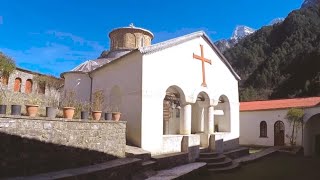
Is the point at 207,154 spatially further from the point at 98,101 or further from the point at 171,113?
the point at 98,101

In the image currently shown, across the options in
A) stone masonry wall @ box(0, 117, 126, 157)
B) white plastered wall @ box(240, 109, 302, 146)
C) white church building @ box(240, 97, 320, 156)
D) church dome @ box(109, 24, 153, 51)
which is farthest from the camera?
white plastered wall @ box(240, 109, 302, 146)

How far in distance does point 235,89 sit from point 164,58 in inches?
285

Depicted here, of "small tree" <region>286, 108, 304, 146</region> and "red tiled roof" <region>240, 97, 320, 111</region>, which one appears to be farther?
"red tiled roof" <region>240, 97, 320, 111</region>

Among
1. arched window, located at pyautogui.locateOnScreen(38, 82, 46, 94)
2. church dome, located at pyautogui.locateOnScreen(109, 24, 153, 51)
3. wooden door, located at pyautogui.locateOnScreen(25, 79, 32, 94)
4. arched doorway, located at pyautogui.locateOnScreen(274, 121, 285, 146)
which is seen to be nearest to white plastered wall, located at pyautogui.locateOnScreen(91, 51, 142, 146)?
church dome, located at pyautogui.locateOnScreen(109, 24, 153, 51)

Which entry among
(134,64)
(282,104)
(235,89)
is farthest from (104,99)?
(282,104)

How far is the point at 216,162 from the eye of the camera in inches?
581

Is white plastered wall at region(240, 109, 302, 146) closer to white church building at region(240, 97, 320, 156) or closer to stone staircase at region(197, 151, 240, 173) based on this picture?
white church building at region(240, 97, 320, 156)

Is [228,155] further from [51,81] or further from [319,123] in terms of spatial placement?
[51,81]

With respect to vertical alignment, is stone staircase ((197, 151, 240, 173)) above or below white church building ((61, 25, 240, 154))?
below

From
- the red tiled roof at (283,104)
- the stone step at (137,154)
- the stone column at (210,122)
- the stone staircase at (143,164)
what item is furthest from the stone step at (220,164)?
the red tiled roof at (283,104)

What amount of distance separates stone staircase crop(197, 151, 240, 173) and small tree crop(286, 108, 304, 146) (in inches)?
344

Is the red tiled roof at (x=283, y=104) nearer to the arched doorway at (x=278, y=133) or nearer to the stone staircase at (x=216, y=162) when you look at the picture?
the arched doorway at (x=278, y=133)

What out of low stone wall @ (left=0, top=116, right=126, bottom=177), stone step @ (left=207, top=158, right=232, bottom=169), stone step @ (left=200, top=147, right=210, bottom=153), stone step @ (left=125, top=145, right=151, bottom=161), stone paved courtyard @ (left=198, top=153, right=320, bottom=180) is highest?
low stone wall @ (left=0, top=116, right=126, bottom=177)

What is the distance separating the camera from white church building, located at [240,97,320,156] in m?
22.7
